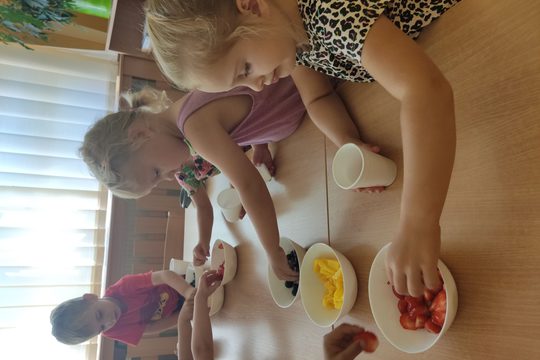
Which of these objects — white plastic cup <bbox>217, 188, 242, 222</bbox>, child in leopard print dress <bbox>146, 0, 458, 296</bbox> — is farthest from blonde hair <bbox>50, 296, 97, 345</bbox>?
child in leopard print dress <bbox>146, 0, 458, 296</bbox>

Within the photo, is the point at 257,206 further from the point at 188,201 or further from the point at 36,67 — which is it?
the point at 36,67

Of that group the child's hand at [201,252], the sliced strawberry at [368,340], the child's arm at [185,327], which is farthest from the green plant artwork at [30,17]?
the sliced strawberry at [368,340]

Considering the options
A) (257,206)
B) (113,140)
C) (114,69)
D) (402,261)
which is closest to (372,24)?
(402,261)

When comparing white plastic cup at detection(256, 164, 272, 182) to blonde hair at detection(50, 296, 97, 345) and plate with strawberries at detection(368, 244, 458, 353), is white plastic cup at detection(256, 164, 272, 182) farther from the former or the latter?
blonde hair at detection(50, 296, 97, 345)

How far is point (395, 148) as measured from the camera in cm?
57

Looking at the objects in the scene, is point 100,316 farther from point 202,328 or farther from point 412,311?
point 412,311

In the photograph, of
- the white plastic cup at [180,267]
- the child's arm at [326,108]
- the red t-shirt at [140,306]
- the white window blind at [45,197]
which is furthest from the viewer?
the white window blind at [45,197]

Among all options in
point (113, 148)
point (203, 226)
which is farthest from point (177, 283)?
point (113, 148)

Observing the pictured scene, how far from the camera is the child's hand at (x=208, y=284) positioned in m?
0.94

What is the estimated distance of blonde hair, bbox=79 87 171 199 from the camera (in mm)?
946

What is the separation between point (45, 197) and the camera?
169 centimetres

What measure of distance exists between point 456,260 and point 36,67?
1.86 m

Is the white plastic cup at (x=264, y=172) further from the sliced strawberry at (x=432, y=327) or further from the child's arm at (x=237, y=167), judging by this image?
the sliced strawberry at (x=432, y=327)

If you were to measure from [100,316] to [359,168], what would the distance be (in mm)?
1162
